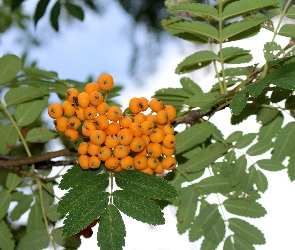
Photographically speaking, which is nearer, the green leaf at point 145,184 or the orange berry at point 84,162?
the green leaf at point 145,184

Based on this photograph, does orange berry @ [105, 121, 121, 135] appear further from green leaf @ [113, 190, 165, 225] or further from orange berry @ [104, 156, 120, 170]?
green leaf @ [113, 190, 165, 225]

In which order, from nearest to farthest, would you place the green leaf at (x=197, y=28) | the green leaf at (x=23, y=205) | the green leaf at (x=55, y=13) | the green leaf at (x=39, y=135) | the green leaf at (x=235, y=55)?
the green leaf at (x=197, y=28)
the green leaf at (x=235, y=55)
the green leaf at (x=39, y=135)
the green leaf at (x=23, y=205)
the green leaf at (x=55, y=13)

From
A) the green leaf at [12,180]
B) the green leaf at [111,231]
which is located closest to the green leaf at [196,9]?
the green leaf at [111,231]

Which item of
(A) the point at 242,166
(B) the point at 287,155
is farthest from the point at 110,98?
(B) the point at 287,155

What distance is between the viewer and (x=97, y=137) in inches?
60.3

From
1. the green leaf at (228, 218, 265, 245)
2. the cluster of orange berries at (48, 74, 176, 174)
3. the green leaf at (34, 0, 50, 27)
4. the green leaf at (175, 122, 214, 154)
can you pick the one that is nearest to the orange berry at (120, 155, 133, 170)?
the cluster of orange berries at (48, 74, 176, 174)

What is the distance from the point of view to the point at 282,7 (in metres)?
1.88

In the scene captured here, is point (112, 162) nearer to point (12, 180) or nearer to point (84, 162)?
point (84, 162)

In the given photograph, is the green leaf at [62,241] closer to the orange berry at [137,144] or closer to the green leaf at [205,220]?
the green leaf at [205,220]

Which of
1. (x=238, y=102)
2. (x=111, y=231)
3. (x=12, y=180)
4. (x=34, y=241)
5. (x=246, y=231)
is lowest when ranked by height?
(x=34, y=241)

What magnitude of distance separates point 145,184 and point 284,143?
861mm

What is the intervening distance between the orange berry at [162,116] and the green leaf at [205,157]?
0.39 metres

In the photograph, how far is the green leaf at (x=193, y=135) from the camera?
1.84m

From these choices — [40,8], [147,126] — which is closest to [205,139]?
[147,126]
